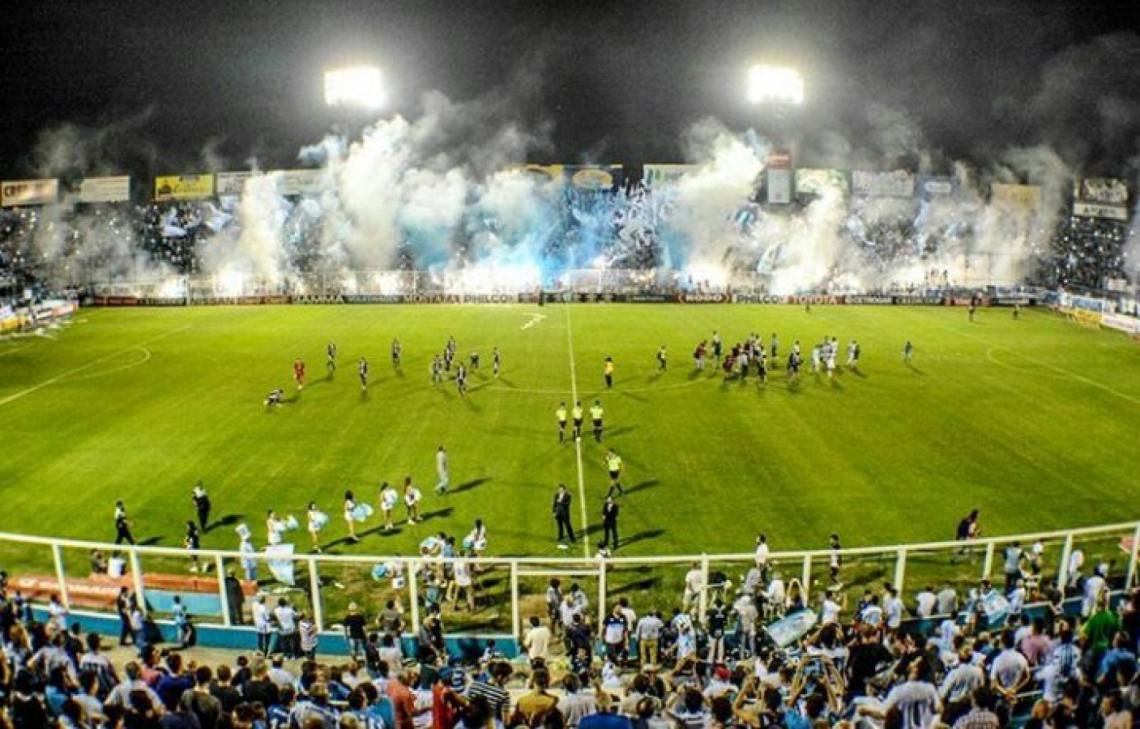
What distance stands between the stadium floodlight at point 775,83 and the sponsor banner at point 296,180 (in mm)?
45289

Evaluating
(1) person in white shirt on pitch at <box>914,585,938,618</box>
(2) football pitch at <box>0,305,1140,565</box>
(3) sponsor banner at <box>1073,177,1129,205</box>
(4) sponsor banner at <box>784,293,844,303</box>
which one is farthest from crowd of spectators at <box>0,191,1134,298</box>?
(1) person in white shirt on pitch at <box>914,585,938,618</box>

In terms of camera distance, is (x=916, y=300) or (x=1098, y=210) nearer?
(x=916, y=300)

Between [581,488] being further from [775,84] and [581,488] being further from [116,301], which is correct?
[775,84]

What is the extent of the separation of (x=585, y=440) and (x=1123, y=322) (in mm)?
40093

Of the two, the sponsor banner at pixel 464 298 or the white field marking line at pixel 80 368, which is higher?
the sponsor banner at pixel 464 298

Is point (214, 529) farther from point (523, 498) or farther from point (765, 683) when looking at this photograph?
point (765, 683)

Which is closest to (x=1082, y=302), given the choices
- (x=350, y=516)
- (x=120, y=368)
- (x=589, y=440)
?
(x=589, y=440)

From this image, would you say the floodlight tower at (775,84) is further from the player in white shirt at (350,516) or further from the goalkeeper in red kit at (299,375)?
the player in white shirt at (350,516)

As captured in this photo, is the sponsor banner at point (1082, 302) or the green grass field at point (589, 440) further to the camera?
the sponsor banner at point (1082, 302)

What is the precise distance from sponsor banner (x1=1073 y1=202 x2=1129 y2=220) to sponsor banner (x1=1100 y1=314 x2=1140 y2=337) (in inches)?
1597

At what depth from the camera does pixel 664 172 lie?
88.5 metres

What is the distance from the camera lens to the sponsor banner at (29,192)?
85.9 meters

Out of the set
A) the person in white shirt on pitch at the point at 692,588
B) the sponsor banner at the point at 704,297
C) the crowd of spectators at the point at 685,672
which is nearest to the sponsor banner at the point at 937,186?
the sponsor banner at the point at 704,297

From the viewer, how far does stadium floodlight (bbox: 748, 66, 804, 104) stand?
80.1 m
